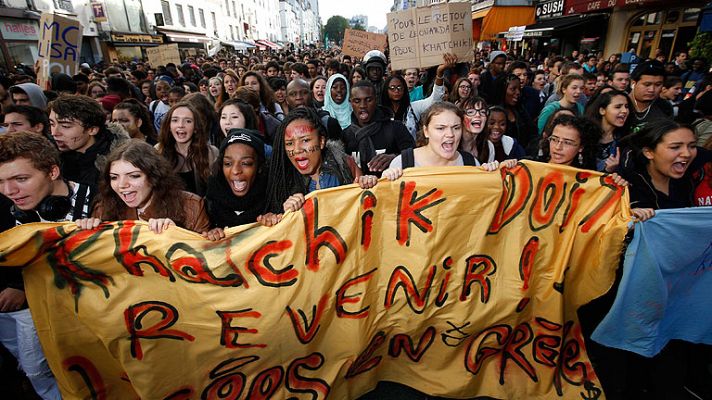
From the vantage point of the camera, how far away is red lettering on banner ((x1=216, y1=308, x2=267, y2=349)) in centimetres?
186

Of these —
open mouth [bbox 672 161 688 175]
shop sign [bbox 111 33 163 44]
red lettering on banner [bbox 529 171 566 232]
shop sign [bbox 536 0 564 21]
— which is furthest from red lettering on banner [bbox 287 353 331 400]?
shop sign [bbox 111 33 163 44]

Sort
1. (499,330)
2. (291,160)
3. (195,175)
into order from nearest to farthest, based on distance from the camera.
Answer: (499,330) → (291,160) → (195,175)

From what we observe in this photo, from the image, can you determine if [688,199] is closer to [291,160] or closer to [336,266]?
[336,266]

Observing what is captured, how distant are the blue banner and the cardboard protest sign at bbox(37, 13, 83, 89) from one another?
755cm

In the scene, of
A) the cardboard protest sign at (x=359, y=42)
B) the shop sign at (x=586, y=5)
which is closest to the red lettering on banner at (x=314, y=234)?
the cardboard protest sign at (x=359, y=42)

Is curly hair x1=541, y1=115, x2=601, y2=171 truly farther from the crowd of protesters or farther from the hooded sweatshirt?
the hooded sweatshirt

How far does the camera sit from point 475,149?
314 cm

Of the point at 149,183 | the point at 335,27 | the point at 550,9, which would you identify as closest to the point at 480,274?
the point at 149,183

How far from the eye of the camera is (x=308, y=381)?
2088 mm

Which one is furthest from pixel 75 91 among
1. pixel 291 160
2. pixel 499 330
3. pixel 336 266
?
pixel 499 330

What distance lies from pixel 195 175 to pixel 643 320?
11.0 ft

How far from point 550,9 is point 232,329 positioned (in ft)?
65.7

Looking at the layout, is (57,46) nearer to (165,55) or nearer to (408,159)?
(165,55)

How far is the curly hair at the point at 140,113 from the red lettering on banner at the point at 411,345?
3.46 metres
